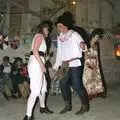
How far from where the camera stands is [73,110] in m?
9.86

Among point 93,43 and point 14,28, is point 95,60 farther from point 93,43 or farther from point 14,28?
point 14,28

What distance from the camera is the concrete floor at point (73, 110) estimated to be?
9227 mm

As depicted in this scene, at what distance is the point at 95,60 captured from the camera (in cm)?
1102

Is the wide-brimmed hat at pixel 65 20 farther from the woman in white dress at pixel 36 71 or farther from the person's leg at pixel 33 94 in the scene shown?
the person's leg at pixel 33 94

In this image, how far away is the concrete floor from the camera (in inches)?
363

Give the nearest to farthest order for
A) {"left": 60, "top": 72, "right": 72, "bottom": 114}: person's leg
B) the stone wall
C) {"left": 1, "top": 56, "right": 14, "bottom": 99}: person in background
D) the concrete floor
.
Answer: the concrete floor, {"left": 60, "top": 72, "right": 72, "bottom": 114}: person's leg, {"left": 1, "top": 56, "right": 14, "bottom": 99}: person in background, the stone wall

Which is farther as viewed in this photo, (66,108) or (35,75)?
(66,108)

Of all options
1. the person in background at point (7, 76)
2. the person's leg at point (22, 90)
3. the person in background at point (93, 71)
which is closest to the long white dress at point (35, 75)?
the person in background at point (93, 71)

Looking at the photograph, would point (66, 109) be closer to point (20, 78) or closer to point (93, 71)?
point (93, 71)

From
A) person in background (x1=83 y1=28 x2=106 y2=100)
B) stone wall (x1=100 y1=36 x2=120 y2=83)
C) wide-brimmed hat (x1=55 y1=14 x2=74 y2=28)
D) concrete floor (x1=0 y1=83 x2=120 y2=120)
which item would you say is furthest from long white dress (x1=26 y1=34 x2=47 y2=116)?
stone wall (x1=100 y1=36 x2=120 y2=83)

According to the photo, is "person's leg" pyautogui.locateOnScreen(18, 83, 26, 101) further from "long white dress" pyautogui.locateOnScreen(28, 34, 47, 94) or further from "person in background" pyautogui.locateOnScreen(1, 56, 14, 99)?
"long white dress" pyautogui.locateOnScreen(28, 34, 47, 94)

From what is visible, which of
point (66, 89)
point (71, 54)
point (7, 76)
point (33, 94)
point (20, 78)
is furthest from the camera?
point (7, 76)

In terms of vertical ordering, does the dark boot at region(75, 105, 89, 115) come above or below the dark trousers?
below

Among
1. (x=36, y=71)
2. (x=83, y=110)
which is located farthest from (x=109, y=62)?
(x=36, y=71)
